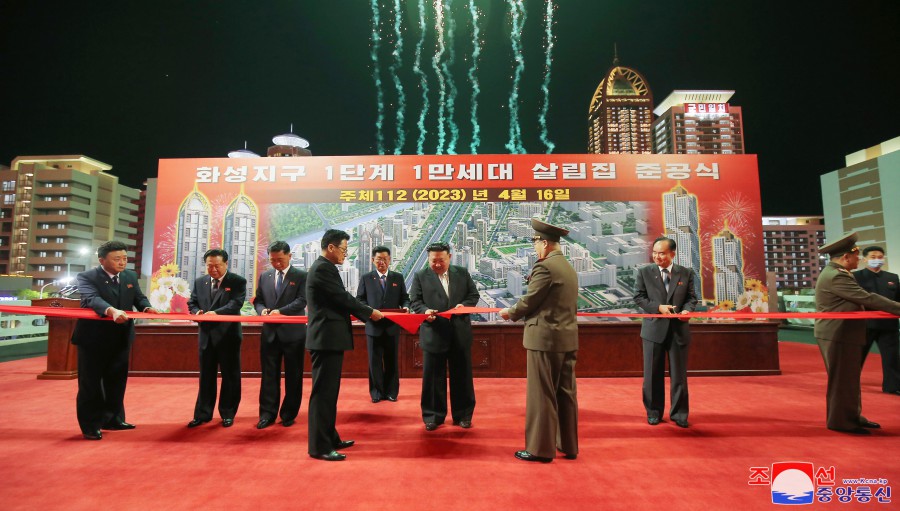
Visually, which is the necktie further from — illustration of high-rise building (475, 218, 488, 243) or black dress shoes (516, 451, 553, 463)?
illustration of high-rise building (475, 218, 488, 243)

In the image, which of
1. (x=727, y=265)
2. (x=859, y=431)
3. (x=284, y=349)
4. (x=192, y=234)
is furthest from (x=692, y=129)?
(x=284, y=349)

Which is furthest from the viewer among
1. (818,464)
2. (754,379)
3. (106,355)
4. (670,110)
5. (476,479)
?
(670,110)

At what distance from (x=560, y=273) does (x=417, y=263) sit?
4103mm

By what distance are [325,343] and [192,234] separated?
16.4ft

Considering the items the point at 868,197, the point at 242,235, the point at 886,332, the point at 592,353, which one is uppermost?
the point at 868,197

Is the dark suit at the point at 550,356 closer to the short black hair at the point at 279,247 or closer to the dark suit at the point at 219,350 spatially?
the short black hair at the point at 279,247

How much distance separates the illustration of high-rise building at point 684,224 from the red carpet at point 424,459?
248cm

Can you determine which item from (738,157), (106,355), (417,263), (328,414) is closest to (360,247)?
(417,263)

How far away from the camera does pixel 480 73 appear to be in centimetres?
866

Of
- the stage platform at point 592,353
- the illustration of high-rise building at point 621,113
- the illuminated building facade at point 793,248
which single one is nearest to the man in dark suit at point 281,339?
the stage platform at point 592,353

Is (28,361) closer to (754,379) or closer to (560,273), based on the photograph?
(560,273)

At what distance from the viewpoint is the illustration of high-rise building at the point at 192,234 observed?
6.37m

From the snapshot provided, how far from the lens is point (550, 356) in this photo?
2486mm

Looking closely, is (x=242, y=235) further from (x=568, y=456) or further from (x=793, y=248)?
(x=793, y=248)
